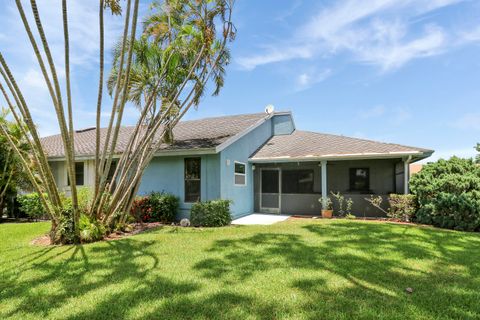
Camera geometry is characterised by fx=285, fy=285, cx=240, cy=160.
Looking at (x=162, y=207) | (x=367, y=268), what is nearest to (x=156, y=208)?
(x=162, y=207)

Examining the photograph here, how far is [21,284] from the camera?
471cm

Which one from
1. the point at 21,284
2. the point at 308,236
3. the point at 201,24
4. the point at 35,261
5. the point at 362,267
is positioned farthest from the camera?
the point at 201,24

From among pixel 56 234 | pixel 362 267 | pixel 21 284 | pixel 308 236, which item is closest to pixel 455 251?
pixel 362 267

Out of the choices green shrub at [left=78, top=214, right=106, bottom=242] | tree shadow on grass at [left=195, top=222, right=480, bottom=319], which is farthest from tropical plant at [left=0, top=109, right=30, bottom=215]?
tree shadow on grass at [left=195, top=222, right=480, bottom=319]

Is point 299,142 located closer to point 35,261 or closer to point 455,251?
point 455,251

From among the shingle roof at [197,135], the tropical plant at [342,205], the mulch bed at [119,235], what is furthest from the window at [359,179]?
the mulch bed at [119,235]

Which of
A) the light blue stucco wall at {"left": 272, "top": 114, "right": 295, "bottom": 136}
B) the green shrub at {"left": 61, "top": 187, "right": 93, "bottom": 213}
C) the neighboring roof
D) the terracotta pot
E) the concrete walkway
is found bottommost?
the concrete walkway

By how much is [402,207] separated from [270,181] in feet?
19.4

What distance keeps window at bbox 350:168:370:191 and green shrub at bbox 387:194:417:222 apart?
6.90ft

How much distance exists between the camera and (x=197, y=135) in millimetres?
13867

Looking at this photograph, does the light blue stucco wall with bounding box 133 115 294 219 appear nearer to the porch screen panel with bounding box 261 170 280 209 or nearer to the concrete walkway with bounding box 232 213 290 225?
the concrete walkway with bounding box 232 213 290 225

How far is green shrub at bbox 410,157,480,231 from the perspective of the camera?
9250mm

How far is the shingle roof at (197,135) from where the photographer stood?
12.2 m

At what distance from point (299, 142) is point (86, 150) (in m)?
11.1
